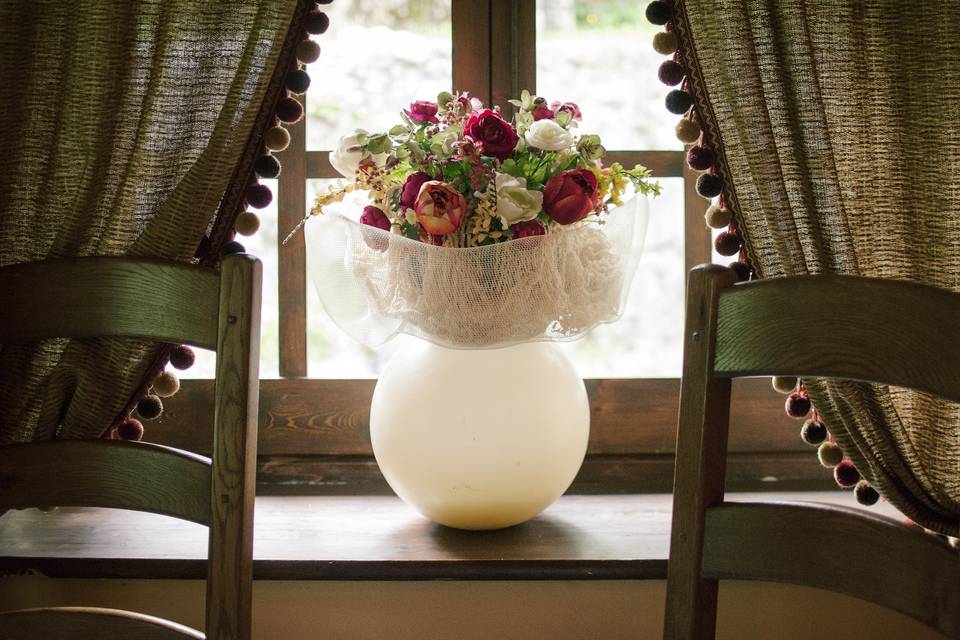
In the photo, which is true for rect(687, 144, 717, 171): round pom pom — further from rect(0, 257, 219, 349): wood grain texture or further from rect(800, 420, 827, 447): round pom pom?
rect(0, 257, 219, 349): wood grain texture

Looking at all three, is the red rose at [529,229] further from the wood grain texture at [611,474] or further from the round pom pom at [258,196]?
the wood grain texture at [611,474]

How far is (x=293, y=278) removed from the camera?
1420mm

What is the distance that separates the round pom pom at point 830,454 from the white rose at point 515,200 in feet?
1.82

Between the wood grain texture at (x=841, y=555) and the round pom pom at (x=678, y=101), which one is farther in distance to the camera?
the round pom pom at (x=678, y=101)

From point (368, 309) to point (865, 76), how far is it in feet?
2.42

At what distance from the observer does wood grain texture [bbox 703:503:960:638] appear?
2.07 feet

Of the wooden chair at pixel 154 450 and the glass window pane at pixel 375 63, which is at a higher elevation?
the glass window pane at pixel 375 63

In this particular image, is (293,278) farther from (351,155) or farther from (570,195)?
(570,195)

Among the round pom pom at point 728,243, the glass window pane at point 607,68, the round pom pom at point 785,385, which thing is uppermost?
the glass window pane at point 607,68

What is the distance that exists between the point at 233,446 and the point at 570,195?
1.65 ft

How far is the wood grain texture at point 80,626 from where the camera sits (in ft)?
2.70

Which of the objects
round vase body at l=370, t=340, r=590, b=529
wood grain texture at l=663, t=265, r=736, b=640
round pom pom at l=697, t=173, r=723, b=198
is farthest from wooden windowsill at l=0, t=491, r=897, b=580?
round pom pom at l=697, t=173, r=723, b=198

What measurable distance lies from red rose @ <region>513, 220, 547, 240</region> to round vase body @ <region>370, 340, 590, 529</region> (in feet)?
0.50

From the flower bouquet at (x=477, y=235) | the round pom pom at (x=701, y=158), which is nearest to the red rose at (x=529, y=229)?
the flower bouquet at (x=477, y=235)
